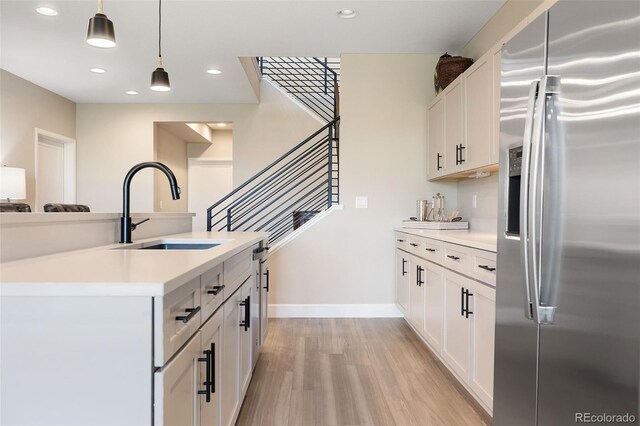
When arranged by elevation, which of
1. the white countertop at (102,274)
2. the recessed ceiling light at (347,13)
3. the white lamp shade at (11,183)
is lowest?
the white countertop at (102,274)

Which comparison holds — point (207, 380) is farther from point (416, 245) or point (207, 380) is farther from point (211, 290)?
point (416, 245)

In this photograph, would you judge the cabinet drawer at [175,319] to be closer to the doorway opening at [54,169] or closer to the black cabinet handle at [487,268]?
the black cabinet handle at [487,268]

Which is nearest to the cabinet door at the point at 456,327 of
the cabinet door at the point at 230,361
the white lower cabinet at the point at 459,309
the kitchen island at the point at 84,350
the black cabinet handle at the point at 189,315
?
the white lower cabinet at the point at 459,309

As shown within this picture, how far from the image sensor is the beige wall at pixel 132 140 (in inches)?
232

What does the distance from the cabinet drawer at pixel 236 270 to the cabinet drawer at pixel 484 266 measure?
48.4 inches

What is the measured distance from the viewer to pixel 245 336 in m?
2.18

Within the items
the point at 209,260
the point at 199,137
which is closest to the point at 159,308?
the point at 209,260

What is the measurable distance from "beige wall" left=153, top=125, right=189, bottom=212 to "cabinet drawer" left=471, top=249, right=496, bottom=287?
175 inches

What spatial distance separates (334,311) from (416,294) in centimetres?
113

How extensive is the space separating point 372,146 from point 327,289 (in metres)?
1.56

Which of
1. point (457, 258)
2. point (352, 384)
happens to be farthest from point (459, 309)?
point (352, 384)

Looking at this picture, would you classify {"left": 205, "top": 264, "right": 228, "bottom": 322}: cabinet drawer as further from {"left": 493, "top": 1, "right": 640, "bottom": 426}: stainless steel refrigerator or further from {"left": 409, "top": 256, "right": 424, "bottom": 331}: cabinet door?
{"left": 409, "top": 256, "right": 424, "bottom": 331}: cabinet door

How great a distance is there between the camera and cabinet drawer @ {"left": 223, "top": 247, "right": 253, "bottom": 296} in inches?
66.3

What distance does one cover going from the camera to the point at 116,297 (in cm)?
88
